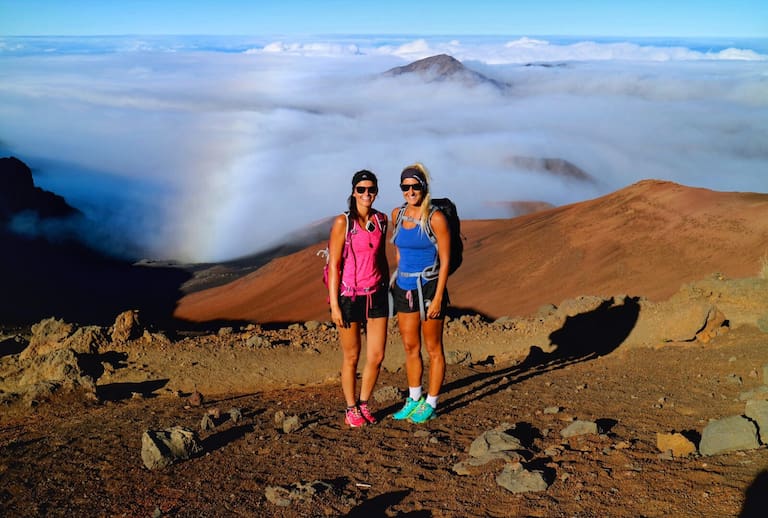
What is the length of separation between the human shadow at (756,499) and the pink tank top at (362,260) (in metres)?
2.03

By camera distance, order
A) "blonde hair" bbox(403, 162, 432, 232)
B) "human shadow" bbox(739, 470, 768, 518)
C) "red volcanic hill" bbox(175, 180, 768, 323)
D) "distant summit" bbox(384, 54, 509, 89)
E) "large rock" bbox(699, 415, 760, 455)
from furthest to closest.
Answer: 1. "distant summit" bbox(384, 54, 509, 89)
2. "red volcanic hill" bbox(175, 180, 768, 323)
3. "blonde hair" bbox(403, 162, 432, 232)
4. "large rock" bbox(699, 415, 760, 455)
5. "human shadow" bbox(739, 470, 768, 518)

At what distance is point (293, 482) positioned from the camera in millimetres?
3355

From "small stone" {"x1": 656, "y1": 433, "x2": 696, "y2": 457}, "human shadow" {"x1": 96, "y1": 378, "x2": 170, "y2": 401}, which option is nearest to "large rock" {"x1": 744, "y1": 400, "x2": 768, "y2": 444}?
"small stone" {"x1": 656, "y1": 433, "x2": 696, "y2": 457}

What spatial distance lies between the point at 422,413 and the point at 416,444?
1.32 feet

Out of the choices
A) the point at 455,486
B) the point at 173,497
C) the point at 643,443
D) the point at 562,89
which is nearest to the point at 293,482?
the point at 173,497

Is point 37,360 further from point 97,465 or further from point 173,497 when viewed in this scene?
point 173,497

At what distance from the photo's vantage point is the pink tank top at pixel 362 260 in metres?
3.79

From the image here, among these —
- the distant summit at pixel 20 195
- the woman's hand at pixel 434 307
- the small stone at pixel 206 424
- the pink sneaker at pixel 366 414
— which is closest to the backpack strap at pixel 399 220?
the woman's hand at pixel 434 307

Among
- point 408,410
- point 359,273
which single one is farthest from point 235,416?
point 359,273

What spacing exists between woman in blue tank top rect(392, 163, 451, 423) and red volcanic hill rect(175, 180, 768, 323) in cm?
720

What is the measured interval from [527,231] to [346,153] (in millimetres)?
80484

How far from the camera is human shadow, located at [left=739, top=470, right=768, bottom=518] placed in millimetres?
2539

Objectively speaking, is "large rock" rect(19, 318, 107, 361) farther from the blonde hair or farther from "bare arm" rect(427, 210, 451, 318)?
the blonde hair

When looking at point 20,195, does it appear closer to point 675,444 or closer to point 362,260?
point 362,260
